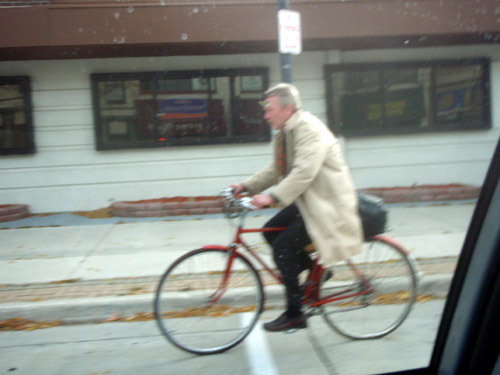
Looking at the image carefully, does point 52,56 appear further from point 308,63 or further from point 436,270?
point 436,270

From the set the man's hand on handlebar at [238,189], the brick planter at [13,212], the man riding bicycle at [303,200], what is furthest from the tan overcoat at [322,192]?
the brick planter at [13,212]

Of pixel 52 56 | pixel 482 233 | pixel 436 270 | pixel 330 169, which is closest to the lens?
pixel 482 233

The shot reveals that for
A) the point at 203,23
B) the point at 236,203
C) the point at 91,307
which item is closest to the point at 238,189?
the point at 236,203

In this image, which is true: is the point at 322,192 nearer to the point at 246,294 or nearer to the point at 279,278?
the point at 279,278

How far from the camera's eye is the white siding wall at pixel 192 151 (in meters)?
8.63

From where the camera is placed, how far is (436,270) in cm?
490

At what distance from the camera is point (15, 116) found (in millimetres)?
8438

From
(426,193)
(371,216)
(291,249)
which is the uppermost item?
(371,216)

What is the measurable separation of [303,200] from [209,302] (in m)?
0.97

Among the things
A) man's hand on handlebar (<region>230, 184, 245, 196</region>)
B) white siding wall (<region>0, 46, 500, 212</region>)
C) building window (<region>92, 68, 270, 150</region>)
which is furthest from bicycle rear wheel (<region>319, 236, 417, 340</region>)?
building window (<region>92, 68, 270, 150</region>)

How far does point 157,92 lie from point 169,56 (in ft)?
2.28

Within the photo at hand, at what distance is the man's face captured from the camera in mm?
3434

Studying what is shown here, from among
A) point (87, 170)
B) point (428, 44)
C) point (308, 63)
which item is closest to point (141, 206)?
point (87, 170)

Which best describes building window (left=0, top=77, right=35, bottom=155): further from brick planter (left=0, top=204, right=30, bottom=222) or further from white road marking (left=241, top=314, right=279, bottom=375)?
white road marking (left=241, top=314, right=279, bottom=375)
